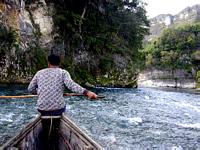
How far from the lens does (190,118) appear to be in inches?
673

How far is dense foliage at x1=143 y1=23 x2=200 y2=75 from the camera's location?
7950cm

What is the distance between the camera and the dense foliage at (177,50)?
79500 millimetres

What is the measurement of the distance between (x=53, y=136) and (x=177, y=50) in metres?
77.7

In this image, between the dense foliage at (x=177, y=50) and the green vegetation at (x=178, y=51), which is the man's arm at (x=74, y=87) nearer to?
the green vegetation at (x=178, y=51)

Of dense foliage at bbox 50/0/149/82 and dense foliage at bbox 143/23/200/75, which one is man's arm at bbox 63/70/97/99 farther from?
dense foliage at bbox 143/23/200/75

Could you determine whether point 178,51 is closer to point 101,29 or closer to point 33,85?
point 101,29

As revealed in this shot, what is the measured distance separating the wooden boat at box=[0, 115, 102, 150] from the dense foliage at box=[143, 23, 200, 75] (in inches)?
2920

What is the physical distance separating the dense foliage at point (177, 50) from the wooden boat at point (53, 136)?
74.2 meters

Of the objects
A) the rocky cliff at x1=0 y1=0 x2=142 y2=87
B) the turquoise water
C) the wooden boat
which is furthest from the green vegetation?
the wooden boat

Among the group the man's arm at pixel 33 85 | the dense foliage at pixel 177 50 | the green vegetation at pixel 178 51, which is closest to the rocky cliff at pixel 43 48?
the man's arm at pixel 33 85

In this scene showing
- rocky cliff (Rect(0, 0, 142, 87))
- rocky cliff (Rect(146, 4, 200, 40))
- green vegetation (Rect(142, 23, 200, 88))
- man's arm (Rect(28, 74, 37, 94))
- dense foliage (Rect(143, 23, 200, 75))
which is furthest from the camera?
rocky cliff (Rect(146, 4, 200, 40))

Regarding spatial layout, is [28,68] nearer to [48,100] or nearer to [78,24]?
[78,24]

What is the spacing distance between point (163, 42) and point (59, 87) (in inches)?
3288

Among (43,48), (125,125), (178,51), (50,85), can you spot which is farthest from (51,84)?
(178,51)
